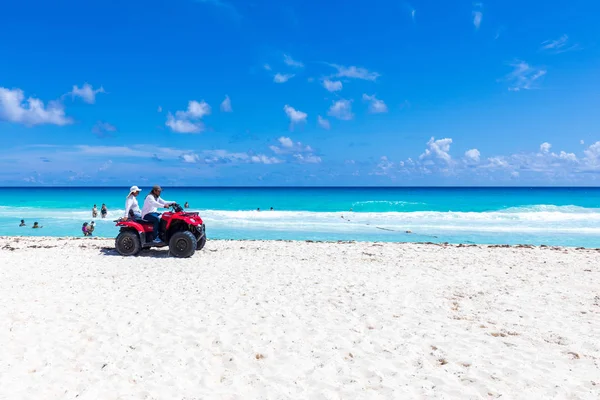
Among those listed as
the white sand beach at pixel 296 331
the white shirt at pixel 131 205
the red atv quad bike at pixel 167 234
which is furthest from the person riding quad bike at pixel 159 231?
the white sand beach at pixel 296 331

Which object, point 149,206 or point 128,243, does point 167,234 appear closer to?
point 149,206

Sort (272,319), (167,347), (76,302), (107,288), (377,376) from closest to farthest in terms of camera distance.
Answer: (377,376) → (167,347) → (272,319) → (76,302) → (107,288)

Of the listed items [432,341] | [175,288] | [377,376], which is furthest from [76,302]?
[432,341]

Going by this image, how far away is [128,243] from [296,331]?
6.93 metres

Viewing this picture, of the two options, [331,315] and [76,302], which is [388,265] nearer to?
[331,315]

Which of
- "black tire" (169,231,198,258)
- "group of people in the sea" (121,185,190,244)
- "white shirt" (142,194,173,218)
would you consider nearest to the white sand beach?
"black tire" (169,231,198,258)

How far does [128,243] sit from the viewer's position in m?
10.2

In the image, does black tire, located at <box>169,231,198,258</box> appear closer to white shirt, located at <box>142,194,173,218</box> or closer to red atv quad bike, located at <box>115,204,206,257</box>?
red atv quad bike, located at <box>115,204,206,257</box>

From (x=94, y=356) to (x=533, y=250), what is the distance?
40.8 feet

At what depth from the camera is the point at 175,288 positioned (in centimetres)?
714

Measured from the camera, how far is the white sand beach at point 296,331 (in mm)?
3617

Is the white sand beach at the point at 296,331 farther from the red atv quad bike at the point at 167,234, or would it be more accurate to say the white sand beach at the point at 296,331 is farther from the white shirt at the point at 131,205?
the white shirt at the point at 131,205

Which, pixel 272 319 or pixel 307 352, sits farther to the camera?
pixel 272 319

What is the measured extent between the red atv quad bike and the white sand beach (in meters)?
0.76
